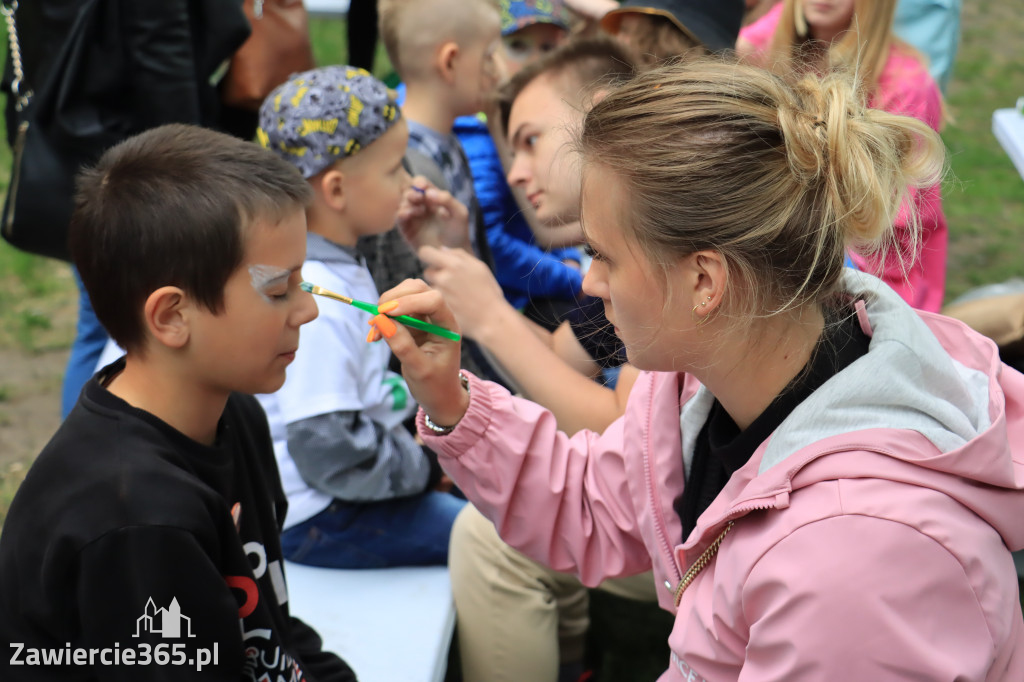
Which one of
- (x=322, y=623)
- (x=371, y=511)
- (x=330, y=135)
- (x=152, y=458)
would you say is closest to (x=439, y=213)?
(x=330, y=135)

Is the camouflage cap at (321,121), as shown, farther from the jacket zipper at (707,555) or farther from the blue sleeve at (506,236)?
the jacket zipper at (707,555)

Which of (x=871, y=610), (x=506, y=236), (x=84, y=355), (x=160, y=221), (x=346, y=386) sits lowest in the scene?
(x=84, y=355)

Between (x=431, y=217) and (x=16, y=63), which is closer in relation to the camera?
(x=431, y=217)

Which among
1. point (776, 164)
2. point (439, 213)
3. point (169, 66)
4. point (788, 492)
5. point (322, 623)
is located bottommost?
point (322, 623)

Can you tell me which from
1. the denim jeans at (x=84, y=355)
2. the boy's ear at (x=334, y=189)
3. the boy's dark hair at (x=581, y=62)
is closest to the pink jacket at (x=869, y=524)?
the boy's ear at (x=334, y=189)

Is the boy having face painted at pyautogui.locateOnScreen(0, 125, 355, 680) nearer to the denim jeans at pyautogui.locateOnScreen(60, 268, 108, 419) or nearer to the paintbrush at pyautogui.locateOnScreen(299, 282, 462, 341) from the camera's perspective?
the paintbrush at pyautogui.locateOnScreen(299, 282, 462, 341)

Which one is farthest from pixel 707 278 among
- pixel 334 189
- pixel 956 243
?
pixel 956 243

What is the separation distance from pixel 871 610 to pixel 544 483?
2.12ft

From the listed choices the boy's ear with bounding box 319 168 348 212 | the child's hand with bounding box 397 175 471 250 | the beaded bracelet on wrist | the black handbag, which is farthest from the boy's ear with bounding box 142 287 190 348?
the black handbag

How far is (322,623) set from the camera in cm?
190

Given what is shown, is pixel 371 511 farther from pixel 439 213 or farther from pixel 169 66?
pixel 169 66

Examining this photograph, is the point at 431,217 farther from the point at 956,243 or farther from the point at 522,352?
the point at 956,243

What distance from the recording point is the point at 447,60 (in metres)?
2.91

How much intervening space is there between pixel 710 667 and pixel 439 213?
4.76ft
